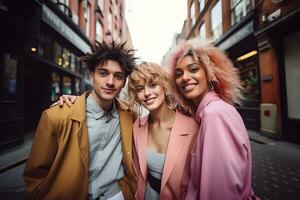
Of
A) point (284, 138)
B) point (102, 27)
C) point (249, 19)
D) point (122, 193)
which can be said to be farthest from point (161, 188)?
point (102, 27)

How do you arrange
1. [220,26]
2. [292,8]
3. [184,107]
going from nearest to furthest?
[184,107] < [292,8] < [220,26]

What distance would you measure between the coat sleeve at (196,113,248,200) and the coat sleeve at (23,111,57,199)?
1372 mm

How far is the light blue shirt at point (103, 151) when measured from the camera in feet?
6.84

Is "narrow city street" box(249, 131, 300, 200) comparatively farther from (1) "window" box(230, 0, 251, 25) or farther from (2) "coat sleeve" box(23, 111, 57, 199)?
(1) "window" box(230, 0, 251, 25)

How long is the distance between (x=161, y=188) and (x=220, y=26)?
1504cm

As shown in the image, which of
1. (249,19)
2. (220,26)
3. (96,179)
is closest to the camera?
(96,179)

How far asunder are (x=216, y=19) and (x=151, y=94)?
1526 centimetres

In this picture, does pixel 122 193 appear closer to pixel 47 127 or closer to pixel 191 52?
pixel 47 127

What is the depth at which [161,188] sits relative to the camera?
2.03 metres

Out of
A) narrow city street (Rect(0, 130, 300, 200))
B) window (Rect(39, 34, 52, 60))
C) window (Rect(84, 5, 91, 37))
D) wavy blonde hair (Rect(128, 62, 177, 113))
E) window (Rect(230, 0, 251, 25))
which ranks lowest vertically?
narrow city street (Rect(0, 130, 300, 200))

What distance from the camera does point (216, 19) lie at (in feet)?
51.9

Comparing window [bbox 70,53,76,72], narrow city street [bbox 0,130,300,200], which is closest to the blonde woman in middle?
narrow city street [bbox 0,130,300,200]

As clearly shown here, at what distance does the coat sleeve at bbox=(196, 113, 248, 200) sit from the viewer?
1325 mm

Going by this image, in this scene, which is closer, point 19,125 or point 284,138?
point 19,125
